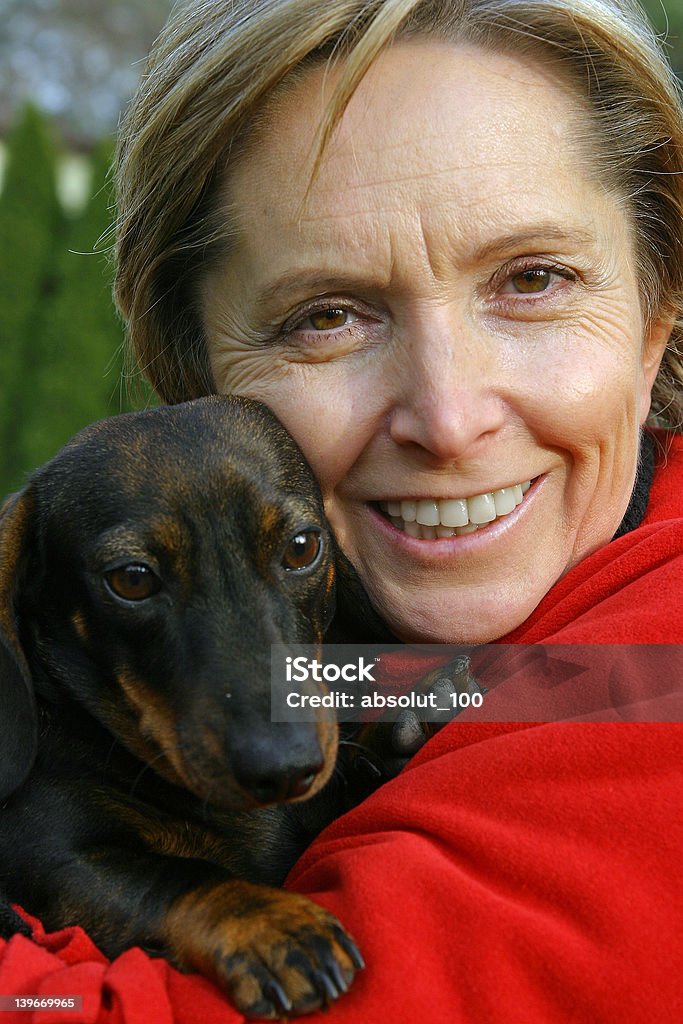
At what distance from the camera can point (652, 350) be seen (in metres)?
2.70

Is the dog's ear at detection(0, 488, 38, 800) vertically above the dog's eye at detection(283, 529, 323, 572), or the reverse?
the dog's eye at detection(283, 529, 323, 572)

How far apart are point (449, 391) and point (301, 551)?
47 centimetres

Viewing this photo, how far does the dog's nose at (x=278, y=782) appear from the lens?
6.29ft

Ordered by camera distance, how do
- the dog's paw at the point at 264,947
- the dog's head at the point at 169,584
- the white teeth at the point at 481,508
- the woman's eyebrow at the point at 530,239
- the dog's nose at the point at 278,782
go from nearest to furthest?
the dog's paw at the point at 264,947 < the dog's nose at the point at 278,782 < the dog's head at the point at 169,584 < the woman's eyebrow at the point at 530,239 < the white teeth at the point at 481,508

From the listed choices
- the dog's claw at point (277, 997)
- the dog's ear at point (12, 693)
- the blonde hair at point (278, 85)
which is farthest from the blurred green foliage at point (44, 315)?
the dog's claw at point (277, 997)

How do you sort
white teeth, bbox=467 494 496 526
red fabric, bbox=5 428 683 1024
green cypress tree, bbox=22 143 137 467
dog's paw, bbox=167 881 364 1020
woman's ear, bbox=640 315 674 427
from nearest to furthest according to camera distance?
red fabric, bbox=5 428 683 1024
dog's paw, bbox=167 881 364 1020
white teeth, bbox=467 494 496 526
woman's ear, bbox=640 315 674 427
green cypress tree, bbox=22 143 137 467

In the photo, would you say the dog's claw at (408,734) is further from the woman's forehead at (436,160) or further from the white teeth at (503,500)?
the woman's forehead at (436,160)

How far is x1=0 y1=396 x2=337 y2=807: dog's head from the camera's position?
2123 mm

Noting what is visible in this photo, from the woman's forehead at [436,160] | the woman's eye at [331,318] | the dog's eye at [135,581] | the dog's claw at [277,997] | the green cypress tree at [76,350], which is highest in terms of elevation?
the green cypress tree at [76,350]

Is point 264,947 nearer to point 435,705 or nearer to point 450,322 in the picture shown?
point 435,705

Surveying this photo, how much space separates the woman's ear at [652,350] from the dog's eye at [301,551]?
0.81 metres

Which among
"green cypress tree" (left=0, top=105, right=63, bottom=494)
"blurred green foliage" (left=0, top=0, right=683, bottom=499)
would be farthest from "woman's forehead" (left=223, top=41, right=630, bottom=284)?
"green cypress tree" (left=0, top=105, right=63, bottom=494)

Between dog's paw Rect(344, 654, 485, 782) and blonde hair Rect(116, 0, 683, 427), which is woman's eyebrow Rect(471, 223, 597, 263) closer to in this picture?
blonde hair Rect(116, 0, 683, 427)

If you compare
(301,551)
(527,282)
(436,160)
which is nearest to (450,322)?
(527,282)
